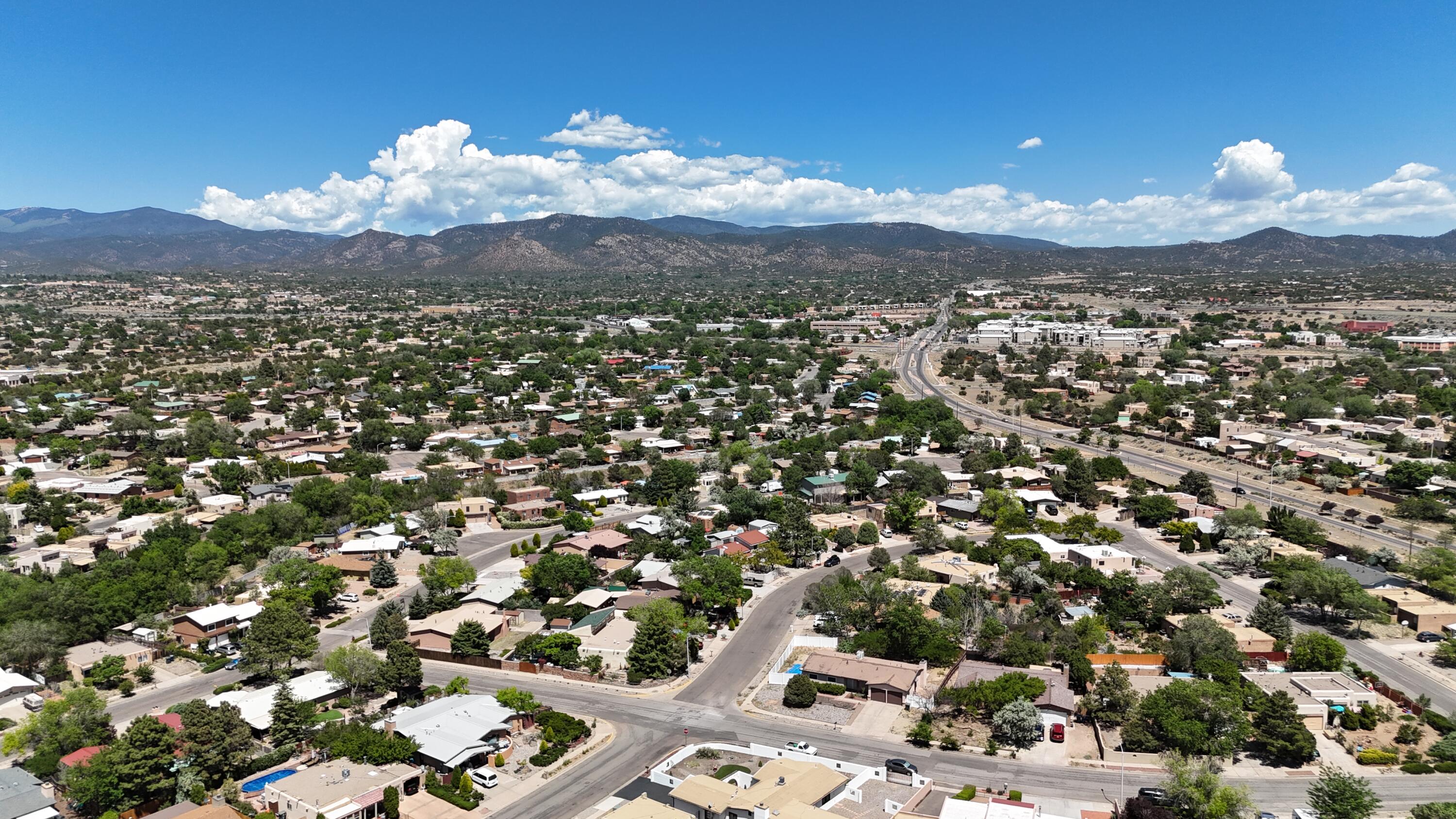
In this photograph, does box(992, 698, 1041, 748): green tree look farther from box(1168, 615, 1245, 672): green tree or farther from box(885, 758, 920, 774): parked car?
box(1168, 615, 1245, 672): green tree

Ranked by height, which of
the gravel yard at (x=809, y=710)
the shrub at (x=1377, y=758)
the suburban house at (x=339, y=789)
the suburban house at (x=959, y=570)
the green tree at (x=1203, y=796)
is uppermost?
the green tree at (x=1203, y=796)

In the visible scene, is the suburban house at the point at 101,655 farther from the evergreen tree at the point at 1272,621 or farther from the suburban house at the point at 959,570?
the evergreen tree at the point at 1272,621

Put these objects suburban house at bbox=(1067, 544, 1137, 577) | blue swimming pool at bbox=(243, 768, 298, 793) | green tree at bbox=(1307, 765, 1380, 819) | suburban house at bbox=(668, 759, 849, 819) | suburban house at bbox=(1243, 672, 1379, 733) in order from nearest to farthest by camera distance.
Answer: green tree at bbox=(1307, 765, 1380, 819), suburban house at bbox=(668, 759, 849, 819), blue swimming pool at bbox=(243, 768, 298, 793), suburban house at bbox=(1243, 672, 1379, 733), suburban house at bbox=(1067, 544, 1137, 577)

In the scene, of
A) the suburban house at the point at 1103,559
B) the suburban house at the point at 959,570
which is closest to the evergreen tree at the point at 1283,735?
the suburban house at the point at 959,570

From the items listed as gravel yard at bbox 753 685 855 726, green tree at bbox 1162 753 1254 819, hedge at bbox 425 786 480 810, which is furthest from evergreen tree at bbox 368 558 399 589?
→ green tree at bbox 1162 753 1254 819

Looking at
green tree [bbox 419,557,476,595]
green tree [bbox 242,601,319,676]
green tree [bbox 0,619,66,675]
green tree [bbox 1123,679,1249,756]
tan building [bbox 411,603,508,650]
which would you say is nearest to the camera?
green tree [bbox 1123,679,1249,756]

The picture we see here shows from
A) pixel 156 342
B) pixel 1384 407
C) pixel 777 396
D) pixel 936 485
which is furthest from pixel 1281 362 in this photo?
pixel 156 342
